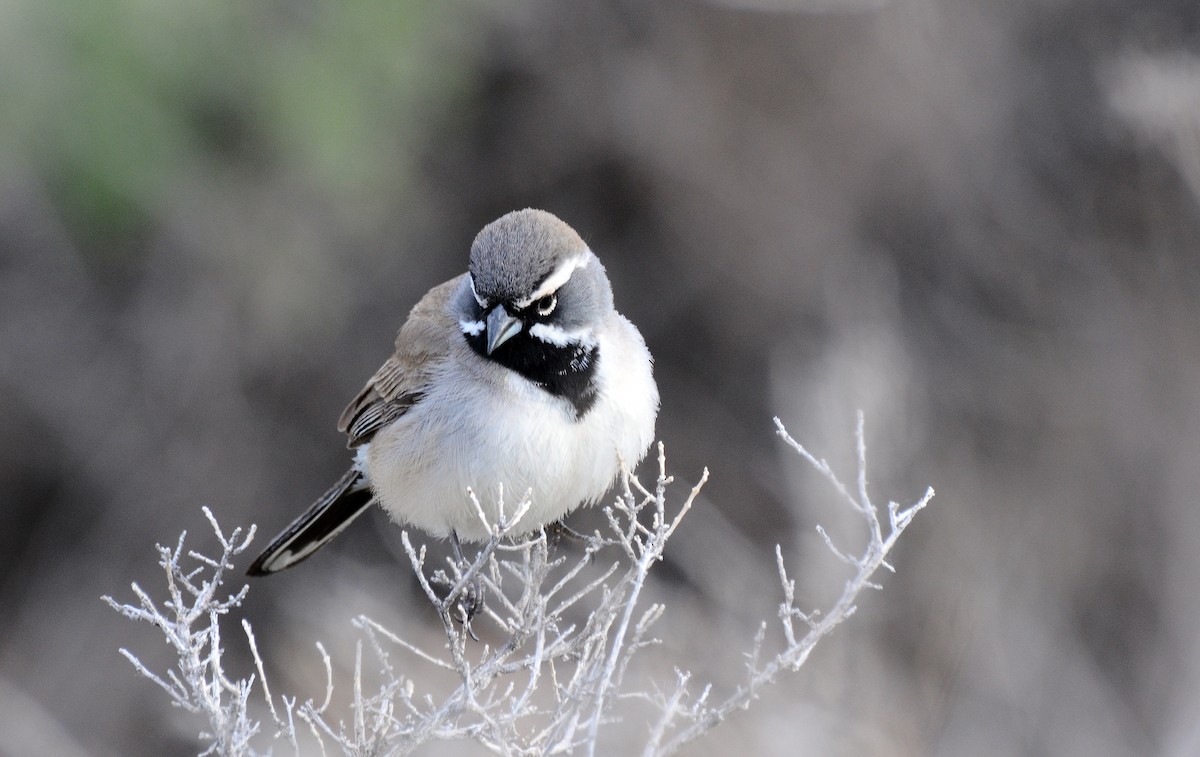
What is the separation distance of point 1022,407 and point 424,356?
5.88 meters

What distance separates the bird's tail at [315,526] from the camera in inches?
218

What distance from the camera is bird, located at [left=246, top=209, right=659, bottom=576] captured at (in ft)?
14.3

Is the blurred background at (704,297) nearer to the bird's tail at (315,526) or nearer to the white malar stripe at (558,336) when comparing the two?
the bird's tail at (315,526)

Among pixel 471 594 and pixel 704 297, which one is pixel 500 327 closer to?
pixel 471 594

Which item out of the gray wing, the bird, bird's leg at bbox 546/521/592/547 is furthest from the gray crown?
bird's leg at bbox 546/521/592/547

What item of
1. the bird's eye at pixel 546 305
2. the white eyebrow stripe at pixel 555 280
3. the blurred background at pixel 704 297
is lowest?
the blurred background at pixel 704 297

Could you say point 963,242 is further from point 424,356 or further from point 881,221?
point 424,356

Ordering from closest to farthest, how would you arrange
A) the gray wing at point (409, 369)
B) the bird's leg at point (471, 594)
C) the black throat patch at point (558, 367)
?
the black throat patch at point (558, 367) < the bird's leg at point (471, 594) < the gray wing at point (409, 369)

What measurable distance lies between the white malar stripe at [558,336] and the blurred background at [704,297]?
3.86 m

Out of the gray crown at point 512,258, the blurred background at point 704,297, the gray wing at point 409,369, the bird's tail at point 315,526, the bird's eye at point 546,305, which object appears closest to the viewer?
the gray crown at point 512,258

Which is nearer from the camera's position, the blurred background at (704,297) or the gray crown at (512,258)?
the gray crown at (512,258)

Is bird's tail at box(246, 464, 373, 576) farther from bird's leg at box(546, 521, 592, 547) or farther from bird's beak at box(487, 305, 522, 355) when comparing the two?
bird's beak at box(487, 305, 522, 355)

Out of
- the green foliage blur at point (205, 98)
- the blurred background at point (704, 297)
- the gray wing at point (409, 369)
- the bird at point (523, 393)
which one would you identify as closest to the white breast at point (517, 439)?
the bird at point (523, 393)

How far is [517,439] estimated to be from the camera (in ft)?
14.7
